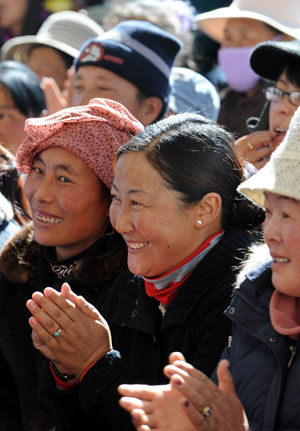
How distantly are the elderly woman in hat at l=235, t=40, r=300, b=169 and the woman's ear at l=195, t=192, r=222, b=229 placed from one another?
65 centimetres

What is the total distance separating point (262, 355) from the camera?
235 centimetres

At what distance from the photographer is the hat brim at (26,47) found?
255 inches

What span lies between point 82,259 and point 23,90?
2526mm

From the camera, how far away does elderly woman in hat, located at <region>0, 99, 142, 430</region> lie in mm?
3377

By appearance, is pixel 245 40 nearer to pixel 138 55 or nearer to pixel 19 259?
pixel 138 55

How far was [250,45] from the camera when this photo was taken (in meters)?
5.31

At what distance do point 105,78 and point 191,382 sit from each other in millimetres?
2806


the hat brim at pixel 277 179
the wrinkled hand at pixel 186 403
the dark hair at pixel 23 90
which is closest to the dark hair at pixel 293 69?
the hat brim at pixel 277 179

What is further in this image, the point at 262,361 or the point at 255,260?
the point at 255,260

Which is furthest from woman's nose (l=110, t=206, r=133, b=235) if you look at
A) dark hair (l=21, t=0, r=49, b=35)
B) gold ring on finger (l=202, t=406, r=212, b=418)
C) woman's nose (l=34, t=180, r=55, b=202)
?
dark hair (l=21, t=0, r=49, b=35)

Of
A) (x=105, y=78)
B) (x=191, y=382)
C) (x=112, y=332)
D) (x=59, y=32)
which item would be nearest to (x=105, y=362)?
(x=112, y=332)

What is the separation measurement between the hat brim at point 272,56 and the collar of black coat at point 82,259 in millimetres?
1155

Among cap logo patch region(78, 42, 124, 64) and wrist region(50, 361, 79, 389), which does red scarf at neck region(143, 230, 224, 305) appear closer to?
wrist region(50, 361, 79, 389)

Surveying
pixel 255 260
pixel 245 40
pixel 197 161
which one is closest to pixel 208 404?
pixel 255 260
